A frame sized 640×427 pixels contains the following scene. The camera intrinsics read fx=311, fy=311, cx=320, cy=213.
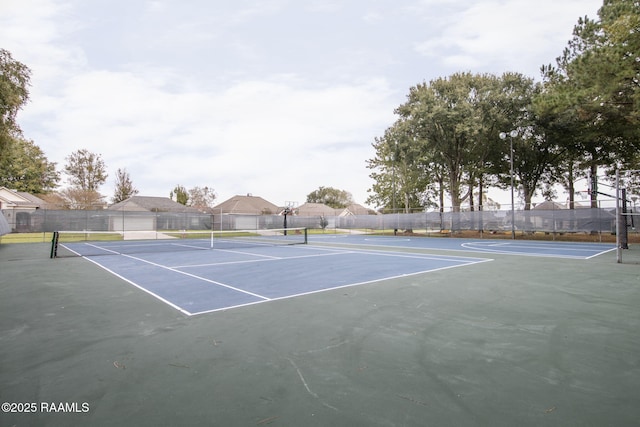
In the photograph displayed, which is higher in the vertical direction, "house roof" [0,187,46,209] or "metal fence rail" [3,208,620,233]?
"house roof" [0,187,46,209]

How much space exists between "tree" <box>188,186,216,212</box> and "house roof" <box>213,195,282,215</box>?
11.2 metres

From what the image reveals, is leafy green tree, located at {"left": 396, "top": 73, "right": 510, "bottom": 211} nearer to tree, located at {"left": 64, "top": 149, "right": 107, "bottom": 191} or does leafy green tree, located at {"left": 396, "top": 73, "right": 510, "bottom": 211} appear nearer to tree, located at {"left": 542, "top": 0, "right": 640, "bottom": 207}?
tree, located at {"left": 542, "top": 0, "right": 640, "bottom": 207}

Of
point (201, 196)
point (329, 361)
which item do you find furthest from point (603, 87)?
point (201, 196)

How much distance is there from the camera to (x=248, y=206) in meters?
58.5

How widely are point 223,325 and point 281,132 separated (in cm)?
2826

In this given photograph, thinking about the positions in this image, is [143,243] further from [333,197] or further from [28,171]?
[333,197]

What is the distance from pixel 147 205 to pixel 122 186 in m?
12.0

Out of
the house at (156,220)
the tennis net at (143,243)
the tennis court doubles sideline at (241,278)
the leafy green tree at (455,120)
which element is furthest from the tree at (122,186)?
the tennis court doubles sideline at (241,278)

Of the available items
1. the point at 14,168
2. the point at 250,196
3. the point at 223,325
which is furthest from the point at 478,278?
the point at 14,168

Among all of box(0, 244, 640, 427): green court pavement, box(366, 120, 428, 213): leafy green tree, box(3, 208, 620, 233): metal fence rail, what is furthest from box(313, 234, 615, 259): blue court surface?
box(366, 120, 428, 213): leafy green tree

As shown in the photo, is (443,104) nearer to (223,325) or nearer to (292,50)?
(292,50)

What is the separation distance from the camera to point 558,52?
2344cm

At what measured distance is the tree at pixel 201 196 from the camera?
71250 millimetres

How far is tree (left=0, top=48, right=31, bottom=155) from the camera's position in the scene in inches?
432
